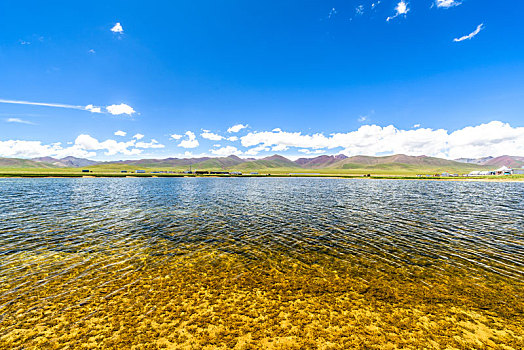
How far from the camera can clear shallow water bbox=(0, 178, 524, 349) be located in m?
10.1

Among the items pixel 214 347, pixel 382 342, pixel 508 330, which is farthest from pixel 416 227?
pixel 214 347

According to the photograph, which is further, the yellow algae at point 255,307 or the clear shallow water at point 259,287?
the clear shallow water at point 259,287

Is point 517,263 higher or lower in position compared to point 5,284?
lower

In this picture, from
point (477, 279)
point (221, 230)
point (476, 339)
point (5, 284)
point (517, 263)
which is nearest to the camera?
point (476, 339)

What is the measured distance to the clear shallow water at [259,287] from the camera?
10.1 metres

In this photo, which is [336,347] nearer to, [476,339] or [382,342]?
[382,342]

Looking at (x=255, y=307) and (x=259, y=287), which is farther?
(x=259, y=287)

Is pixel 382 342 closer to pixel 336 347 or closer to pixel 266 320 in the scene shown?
pixel 336 347

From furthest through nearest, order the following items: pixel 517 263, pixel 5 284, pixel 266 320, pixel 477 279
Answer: pixel 517 263 → pixel 477 279 → pixel 5 284 → pixel 266 320

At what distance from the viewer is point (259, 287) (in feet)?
48.2

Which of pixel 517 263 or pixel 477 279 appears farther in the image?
pixel 517 263

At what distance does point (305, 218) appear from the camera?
118 feet

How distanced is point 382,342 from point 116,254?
2119 centimetres

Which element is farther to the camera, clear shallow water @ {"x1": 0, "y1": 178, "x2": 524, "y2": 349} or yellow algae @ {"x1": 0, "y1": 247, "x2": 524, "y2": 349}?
clear shallow water @ {"x1": 0, "y1": 178, "x2": 524, "y2": 349}
